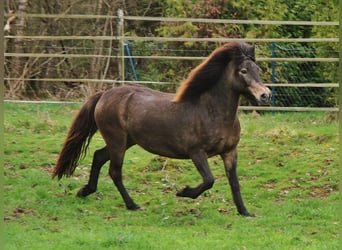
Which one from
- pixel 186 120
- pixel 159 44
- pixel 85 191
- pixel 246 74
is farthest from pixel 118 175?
pixel 159 44

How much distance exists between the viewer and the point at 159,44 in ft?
55.8

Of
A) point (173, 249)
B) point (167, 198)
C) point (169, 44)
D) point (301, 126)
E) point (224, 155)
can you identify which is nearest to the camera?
point (173, 249)

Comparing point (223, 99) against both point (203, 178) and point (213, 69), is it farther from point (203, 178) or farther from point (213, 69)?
point (203, 178)

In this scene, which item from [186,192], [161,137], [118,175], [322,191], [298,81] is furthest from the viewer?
[298,81]

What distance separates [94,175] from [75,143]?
17.3 inches

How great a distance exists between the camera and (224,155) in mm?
8367

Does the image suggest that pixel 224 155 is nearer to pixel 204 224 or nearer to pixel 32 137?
pixel 204 224

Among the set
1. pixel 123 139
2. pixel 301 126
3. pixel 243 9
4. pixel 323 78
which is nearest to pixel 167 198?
pixel 123 139

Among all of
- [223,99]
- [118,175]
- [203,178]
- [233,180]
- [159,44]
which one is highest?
[223,99]

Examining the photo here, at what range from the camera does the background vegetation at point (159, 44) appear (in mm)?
15766

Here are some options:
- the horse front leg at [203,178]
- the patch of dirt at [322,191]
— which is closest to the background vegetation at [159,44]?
the patch of dirt at [322,191]

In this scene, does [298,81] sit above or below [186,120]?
below

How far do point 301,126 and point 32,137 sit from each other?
4723mm

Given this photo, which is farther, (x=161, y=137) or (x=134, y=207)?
(x=134, y=207)
